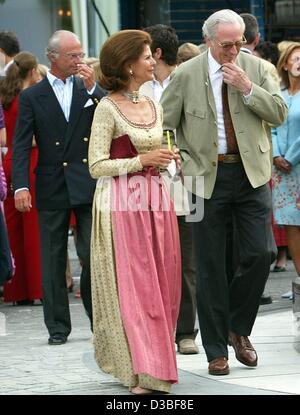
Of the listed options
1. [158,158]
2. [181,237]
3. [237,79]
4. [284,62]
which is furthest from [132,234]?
[284,62]

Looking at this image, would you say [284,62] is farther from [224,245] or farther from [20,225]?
[224,245]

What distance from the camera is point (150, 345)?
7.78 m

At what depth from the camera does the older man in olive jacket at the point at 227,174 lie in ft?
27.5

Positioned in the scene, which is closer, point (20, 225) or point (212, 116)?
point (212, 116)

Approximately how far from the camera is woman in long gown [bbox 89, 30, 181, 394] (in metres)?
7.80

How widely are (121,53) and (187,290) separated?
209 cm

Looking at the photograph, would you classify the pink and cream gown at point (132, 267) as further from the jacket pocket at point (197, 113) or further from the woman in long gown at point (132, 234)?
the jacket pocket at point (197, 113)

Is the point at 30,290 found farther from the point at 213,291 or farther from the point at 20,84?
the point at 213,291

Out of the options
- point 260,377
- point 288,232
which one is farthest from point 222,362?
point 288,232

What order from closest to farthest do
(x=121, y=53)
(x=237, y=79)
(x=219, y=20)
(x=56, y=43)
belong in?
(x=121, y=53) → (x=237, y=79) → (x=219, y=20) → (x=56, y=43)

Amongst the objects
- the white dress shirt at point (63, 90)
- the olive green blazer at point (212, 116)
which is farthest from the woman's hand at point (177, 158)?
the white dress shirt at point (63, 90)

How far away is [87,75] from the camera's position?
981 cm

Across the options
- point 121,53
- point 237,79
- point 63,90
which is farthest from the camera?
point 63,90

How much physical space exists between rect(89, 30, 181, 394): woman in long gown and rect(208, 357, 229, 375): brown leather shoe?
505 millimetres
